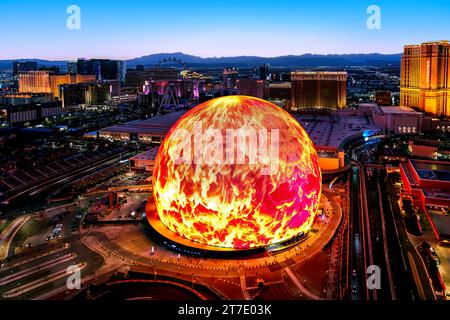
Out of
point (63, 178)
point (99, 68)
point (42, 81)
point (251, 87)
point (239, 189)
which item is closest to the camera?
point (239, 189)

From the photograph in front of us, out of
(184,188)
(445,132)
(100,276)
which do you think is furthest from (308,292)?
(445,132)

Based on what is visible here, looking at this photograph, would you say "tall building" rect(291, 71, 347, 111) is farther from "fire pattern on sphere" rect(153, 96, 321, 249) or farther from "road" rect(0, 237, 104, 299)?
"road" rect(0, 237, 104, 299)

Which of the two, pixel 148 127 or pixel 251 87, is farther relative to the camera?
pixel 251 87

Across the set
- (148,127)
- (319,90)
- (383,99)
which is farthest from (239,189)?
(383,99)

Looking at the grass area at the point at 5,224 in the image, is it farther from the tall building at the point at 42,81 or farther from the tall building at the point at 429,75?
the tall building at the point at 42,81

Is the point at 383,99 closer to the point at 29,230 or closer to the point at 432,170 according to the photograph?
the point at 432,170

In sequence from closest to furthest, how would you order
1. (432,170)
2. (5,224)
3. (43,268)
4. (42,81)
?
(43,268) < (5,224) < (432,170) < (42,81)

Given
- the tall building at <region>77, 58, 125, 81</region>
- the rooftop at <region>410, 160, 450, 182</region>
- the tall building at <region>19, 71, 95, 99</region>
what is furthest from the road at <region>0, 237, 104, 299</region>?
the tall building at <region>77, 58, 125, 81</region>
